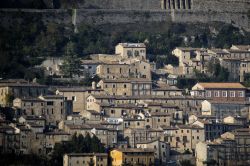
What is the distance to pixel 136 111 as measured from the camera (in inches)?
4680

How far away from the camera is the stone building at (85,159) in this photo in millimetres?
110938

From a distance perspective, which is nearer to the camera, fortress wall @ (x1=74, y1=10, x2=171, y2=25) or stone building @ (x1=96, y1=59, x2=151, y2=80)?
stone building @ (x1=96, y1=59, x2=151, y2=80)

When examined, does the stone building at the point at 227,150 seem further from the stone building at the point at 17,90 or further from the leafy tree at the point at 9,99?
the leafy tree at the point at 9,99

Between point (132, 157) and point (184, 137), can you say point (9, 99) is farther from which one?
point (132, 157)

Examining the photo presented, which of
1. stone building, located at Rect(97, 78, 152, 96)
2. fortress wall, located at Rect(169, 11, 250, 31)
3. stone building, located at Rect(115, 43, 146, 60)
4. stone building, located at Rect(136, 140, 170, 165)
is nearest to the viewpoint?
stone building, located at Rect(136, 140, 170, 165)

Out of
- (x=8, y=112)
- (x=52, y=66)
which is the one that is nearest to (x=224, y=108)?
(x=52, y=66)

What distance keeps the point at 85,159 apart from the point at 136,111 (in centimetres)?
819

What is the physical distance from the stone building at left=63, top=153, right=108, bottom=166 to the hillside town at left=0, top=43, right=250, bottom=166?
45mm

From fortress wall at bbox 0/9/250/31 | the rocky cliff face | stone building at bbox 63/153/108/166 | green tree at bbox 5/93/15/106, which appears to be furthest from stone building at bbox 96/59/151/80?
stone building at bbox 63/153/108/166

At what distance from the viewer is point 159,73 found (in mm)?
125750

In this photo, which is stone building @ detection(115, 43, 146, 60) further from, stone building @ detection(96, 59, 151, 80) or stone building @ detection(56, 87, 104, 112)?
stone building @ detection(56, 87, 104, 112)

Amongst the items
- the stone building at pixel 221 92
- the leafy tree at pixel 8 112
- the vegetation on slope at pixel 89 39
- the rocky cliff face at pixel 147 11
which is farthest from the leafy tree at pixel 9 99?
the rocky cliff face at pixel 147 11

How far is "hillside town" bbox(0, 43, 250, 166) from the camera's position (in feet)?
373

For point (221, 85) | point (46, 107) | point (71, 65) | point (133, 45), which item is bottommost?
point (46, 107)
